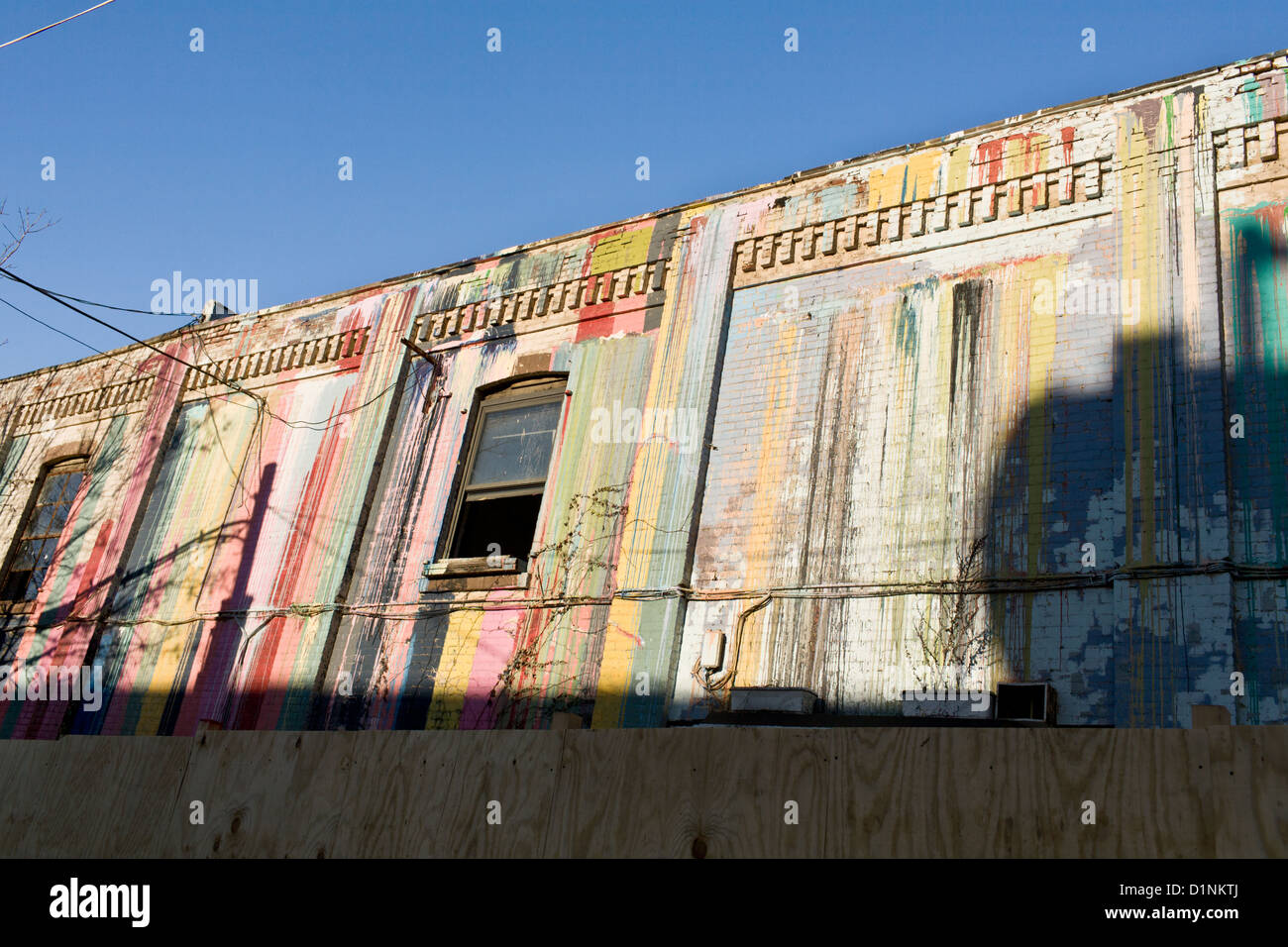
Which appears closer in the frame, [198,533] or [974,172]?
[974,172]

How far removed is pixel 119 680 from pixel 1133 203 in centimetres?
1165

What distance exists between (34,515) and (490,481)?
328 inches

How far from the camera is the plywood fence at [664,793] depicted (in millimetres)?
2283

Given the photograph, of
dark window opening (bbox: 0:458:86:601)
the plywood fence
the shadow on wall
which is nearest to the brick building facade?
the shadow on wall

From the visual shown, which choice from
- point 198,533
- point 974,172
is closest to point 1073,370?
point 974,172

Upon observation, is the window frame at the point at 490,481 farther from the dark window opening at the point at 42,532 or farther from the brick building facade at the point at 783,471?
the dark window opening at the point at 42,532

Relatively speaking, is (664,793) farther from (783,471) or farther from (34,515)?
(34,515)

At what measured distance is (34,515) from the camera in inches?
590

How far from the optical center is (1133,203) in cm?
838

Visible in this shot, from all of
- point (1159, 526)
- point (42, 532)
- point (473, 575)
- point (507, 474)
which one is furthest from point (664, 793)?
point (42, 532)

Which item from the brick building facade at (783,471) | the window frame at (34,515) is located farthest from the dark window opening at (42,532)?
the brick building facade at (783,471)
